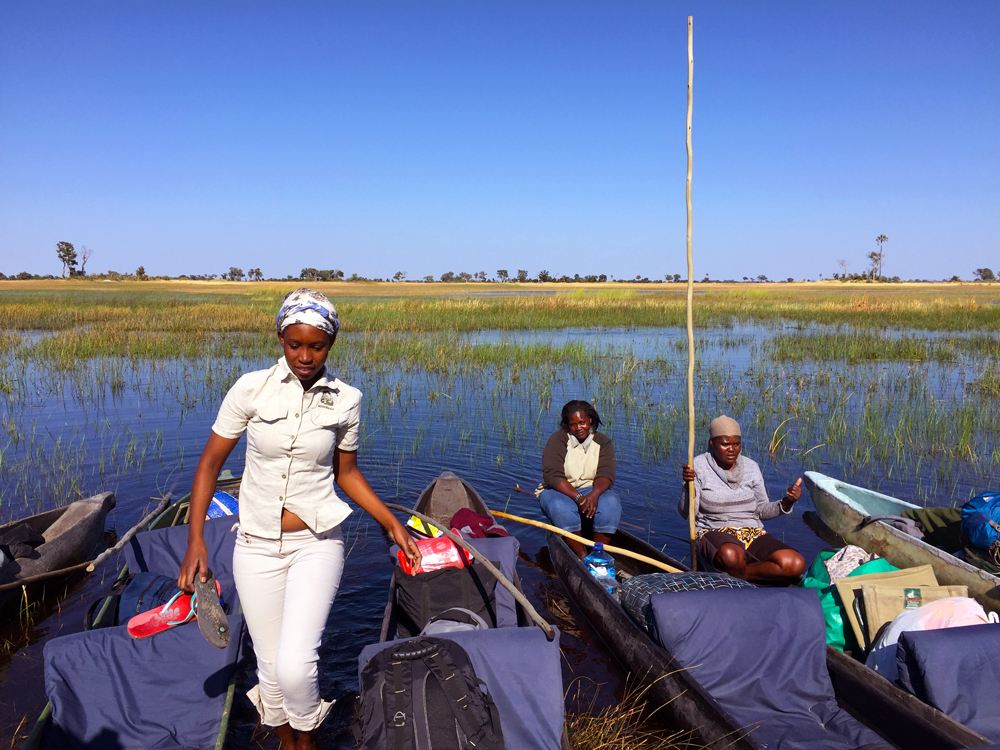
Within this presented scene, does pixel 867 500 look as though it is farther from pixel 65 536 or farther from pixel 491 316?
pixel 491 316

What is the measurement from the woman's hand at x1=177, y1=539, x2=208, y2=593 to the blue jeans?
4.36m

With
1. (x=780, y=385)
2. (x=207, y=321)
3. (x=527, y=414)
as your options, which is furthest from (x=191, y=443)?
(x=207, y=321)

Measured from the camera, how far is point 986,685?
3.86 metres

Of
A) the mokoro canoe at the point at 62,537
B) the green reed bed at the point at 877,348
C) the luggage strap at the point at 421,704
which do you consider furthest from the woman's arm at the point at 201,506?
the green reed bed at the point at 877,348

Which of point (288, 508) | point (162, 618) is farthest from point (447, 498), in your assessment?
point (288, 508)

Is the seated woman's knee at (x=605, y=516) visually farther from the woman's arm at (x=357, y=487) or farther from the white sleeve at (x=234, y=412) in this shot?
the white sleeve at (x=234, y=412)

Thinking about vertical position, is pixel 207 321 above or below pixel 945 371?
above

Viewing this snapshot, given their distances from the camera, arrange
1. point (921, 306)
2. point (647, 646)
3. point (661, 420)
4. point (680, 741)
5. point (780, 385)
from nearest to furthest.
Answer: point (680, 741), point (647, 646), point (661, 420), point (780, 385), point (921, 306)

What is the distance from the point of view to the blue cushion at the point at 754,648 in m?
4.30

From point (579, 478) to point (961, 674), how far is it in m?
3.99

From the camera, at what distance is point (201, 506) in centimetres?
326

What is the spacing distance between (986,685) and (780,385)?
1333cm

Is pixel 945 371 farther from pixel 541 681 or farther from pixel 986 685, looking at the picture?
pixel 541 681

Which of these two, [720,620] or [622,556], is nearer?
[720,620]
